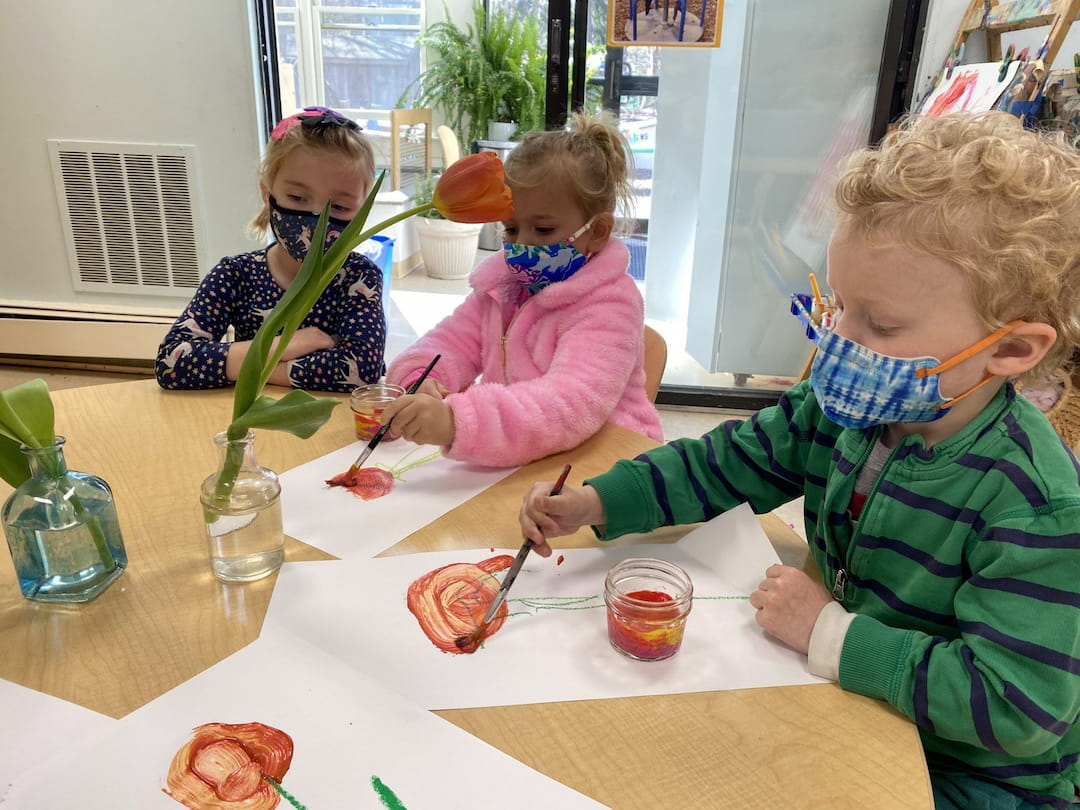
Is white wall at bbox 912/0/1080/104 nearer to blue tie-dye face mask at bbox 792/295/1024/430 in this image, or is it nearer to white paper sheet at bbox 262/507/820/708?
blue tie-dye face mask at bbox 792/295/1024/430

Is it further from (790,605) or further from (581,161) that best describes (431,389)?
(790,605)

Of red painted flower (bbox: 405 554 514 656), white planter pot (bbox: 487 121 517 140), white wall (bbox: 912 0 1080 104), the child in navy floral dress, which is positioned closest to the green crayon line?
red painted flower (bbox: 405 554 514 656)

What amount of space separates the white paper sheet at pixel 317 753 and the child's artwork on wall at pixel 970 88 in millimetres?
1952

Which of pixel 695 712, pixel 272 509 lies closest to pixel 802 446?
pixel 695 712

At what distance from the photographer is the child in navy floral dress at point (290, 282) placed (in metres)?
1.20

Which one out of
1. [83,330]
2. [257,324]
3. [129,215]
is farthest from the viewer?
[83,330]

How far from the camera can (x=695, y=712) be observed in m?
0.59

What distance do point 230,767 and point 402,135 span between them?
4.21m

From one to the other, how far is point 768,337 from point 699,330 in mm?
271

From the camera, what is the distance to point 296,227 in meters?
1.30

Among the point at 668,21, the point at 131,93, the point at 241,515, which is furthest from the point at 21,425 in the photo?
the point at 131,93

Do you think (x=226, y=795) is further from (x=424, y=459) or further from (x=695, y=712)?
(x=424, y=459)

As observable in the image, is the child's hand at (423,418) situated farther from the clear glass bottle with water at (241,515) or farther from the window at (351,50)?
the window at (351,50)

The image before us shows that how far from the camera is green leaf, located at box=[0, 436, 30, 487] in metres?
0.68
